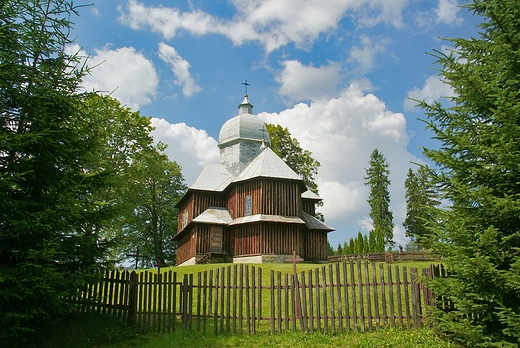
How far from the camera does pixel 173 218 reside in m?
42.8

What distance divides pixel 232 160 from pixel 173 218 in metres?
10.4

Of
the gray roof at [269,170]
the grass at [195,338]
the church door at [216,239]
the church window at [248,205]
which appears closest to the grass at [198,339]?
the grass at [195,338]

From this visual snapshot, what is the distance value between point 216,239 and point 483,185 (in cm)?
2304

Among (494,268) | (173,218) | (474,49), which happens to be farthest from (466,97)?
(173,218)

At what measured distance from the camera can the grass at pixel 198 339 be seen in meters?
8.45

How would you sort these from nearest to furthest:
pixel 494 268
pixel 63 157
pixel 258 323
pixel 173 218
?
pixel 494 268, pixel 63 157, pixel 258 323, pixel 173 218

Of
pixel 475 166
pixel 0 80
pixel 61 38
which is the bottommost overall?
pixel 475 166

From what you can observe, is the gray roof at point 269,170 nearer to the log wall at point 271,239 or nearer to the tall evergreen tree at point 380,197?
the log wall at point 271,239

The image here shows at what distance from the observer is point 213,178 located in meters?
33.9

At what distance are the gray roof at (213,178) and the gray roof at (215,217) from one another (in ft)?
6.36

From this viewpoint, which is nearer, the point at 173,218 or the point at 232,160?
the point at 232,160

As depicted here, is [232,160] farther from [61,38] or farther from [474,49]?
[474,49]

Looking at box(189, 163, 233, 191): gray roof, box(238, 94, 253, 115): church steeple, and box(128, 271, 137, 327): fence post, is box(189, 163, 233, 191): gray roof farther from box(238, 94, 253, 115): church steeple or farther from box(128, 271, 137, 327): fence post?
box(128, 271, 137, 327): fence post

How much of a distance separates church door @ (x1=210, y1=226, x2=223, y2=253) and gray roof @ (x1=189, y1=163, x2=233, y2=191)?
409 centimetres
